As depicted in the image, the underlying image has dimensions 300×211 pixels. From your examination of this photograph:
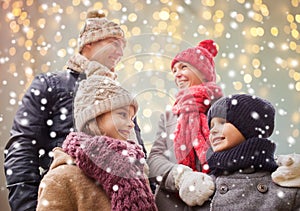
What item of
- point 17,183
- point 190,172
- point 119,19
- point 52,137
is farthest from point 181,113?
point 119,19

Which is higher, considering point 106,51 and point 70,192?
point 106,51

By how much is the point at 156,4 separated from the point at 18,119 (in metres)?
0.76

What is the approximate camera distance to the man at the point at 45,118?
3.73ft

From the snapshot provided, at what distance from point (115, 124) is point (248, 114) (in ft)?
0.94

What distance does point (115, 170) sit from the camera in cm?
93

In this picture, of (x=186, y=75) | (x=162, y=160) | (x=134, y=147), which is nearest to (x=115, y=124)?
(x=134, y=147)

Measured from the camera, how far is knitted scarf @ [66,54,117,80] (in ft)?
3.84

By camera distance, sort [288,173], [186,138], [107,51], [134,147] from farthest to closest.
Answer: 1. [107,51]
2. [186,138]
3. [134,147]
4. [288,173]

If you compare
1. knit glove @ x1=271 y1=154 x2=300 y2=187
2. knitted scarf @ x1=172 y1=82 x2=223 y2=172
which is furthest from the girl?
knit glove @ x1=271 y1=154 x2=300 y2=187

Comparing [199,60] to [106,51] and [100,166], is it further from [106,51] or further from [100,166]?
[100,166]

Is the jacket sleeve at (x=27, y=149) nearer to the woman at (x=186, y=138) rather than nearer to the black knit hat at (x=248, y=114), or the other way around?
the woman at (x=186, y=138)

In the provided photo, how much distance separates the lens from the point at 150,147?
1.23 metres

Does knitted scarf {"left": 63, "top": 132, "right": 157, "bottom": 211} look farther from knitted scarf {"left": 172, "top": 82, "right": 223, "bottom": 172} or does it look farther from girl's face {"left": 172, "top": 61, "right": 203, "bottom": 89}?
girl's face {"left": 172, "top": 61, "right": 203, "bottom": 89}

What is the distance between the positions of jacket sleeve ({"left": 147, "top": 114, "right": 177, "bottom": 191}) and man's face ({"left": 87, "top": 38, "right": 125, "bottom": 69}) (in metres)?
0.20
